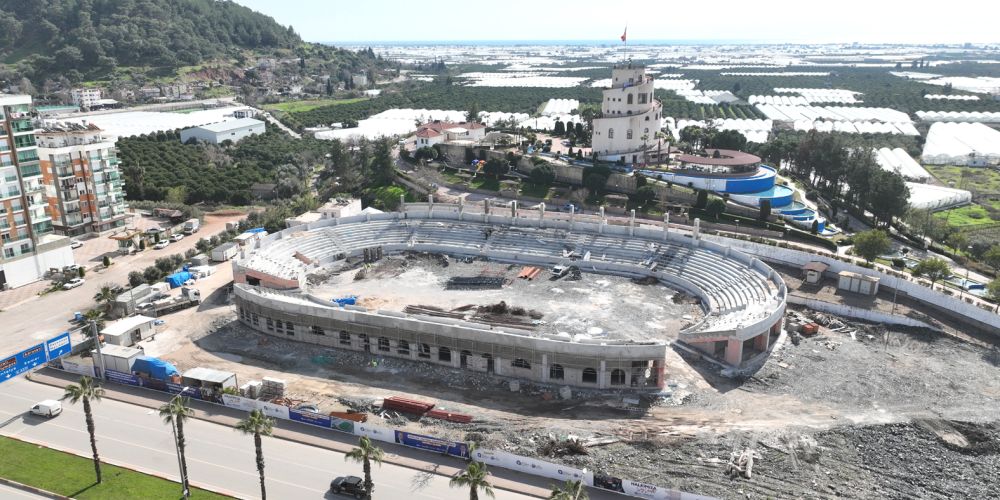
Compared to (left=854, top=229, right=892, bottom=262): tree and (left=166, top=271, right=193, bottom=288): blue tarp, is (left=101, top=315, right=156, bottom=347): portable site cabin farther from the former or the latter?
(left=854, top=229, right=892, bottom=262): tree

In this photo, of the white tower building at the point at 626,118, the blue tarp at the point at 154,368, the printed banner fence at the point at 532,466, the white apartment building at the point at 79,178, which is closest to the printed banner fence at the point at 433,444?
the printed banner fence at the point at 532,466

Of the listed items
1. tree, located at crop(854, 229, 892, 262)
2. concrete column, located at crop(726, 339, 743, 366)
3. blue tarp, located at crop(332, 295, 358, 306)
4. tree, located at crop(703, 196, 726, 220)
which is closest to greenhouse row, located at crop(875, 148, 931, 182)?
tree, located at crop(703, 196, 726, 220)

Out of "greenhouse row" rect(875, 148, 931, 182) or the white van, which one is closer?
the white van

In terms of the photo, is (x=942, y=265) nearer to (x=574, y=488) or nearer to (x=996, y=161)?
(x=574, y=488)

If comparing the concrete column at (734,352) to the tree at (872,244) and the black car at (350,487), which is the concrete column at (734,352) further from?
the black car at (350,487)

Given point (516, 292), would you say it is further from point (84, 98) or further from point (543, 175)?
point (84, 98)

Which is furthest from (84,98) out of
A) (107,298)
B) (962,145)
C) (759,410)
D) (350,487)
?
(962,145)
